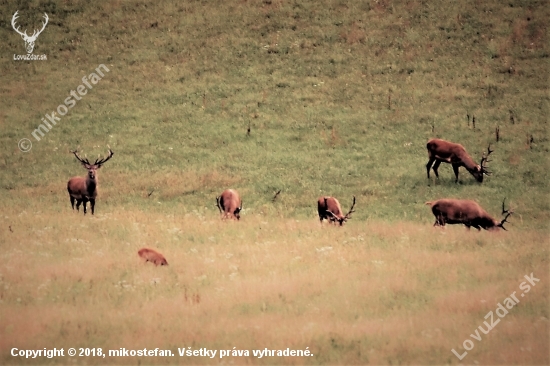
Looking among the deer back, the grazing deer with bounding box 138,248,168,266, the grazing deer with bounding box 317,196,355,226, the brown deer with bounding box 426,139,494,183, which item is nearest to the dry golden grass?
the grazing deer with bounding box 138,248,168,266

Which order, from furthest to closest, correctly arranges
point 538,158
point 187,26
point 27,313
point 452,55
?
point 187,26 < point 452,55 < point 538,158 < point 27,313

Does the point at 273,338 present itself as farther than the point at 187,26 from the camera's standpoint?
No

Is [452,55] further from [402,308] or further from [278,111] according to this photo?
[402,308]

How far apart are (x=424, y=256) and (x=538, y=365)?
17.3 ft

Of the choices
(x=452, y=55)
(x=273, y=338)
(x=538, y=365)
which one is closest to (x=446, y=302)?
(x=538, y=365)

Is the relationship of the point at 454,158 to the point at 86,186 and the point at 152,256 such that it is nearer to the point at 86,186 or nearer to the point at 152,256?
the point at 86,186

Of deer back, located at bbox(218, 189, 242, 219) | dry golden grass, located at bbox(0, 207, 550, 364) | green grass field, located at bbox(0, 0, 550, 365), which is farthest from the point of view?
deer back, located at bbox(218, 189, 242, 219)

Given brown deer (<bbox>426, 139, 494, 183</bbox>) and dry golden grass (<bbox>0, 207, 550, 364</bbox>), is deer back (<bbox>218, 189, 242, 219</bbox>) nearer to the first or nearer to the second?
dry golden grass (<bbox>0, 207, 550, 364</bbox>)

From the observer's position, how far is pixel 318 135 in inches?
1260

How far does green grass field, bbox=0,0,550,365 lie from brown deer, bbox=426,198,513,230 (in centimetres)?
69

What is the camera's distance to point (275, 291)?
13.5m

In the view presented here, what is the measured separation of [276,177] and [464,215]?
32.3 ft

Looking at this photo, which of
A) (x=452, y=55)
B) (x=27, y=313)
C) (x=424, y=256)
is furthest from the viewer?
(x=452, y=55)

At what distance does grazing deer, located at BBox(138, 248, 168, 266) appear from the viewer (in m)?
15.0
